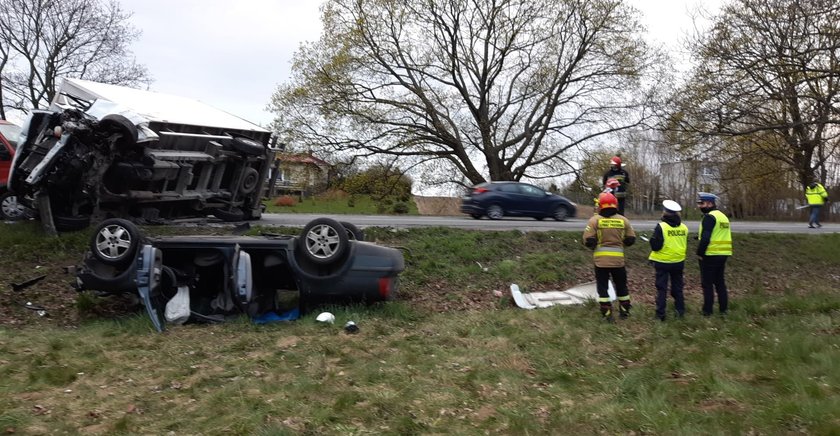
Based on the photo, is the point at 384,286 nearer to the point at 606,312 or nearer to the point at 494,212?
the point at 606,312

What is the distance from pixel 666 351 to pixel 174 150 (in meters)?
7.54

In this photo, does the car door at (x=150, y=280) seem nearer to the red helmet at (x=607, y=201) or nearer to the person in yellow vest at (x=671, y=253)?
the red helmet at (x=607, y=201)

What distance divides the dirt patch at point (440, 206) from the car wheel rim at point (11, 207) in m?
22.7

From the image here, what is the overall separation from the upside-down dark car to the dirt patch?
2580 centimetres

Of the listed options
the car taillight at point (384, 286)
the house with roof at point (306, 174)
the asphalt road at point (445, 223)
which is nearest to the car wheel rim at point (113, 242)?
the car taillight at point (384, 286)

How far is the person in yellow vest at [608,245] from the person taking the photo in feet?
25.5

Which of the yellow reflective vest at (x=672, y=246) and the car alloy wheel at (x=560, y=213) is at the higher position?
the car alloy wheel at (x=560, y=213)

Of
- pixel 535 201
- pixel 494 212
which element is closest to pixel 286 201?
pixel 494 212

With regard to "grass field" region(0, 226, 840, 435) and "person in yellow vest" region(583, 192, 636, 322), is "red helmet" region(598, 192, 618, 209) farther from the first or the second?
"grass field" region(0, 226, 840, 435)

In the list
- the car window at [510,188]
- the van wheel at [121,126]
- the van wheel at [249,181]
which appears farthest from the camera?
the car window at [510,188]

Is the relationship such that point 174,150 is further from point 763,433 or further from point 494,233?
point 763,433

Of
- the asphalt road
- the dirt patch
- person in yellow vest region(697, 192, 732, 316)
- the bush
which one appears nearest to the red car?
the asphalt road

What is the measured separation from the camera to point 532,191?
68.6ft

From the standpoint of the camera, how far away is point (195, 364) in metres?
5.76
